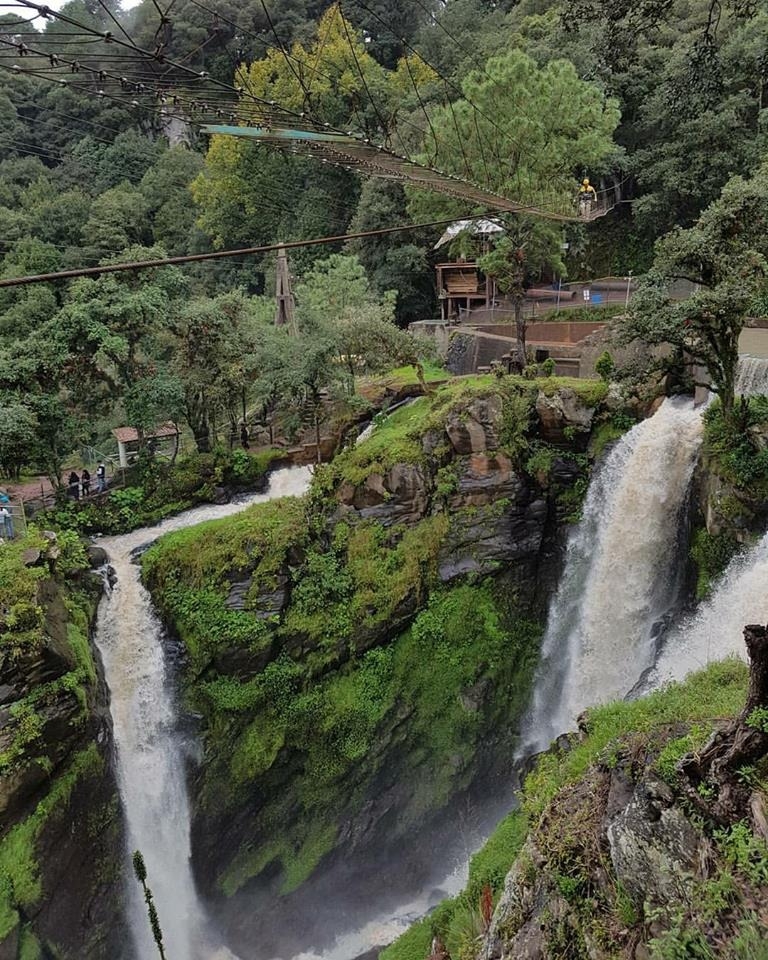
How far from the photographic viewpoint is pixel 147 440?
64.1 feet

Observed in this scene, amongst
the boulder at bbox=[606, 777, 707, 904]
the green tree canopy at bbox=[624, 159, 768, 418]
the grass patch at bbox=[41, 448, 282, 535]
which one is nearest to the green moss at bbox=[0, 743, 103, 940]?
the grass patch at bbox=[41, 448, 282, 535]

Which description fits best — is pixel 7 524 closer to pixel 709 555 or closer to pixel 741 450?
pixel 709 555

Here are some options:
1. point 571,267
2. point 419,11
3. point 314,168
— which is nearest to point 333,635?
point 571,267

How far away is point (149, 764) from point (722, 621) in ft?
40.9

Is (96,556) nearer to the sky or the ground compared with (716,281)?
nearer to the ground

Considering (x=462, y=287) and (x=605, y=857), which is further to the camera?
(x=462, y=287)

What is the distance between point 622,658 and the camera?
47.2ft

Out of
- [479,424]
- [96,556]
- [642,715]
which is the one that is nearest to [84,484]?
[96,556]

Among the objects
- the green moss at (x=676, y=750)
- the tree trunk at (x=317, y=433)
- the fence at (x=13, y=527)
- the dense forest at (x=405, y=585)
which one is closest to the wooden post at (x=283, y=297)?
the dense forest at (x=405, y=585)

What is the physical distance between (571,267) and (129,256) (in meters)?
20.9

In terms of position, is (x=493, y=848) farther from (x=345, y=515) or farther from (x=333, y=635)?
(x=345, y=515)

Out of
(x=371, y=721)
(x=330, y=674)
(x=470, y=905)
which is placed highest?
(x=330, y=674)

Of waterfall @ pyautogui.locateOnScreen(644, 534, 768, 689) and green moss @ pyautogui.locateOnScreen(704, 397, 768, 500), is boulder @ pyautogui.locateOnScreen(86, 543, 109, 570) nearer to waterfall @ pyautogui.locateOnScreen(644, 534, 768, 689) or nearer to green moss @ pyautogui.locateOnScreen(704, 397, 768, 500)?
waterfall @ pyautogui.locateOnScreen(644, 534, 768, 689)

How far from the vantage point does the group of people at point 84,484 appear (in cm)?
1830
